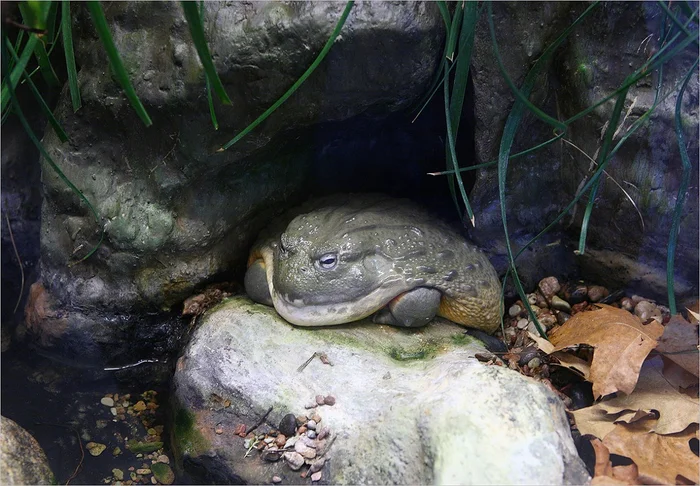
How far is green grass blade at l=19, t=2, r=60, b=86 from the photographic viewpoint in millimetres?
1692

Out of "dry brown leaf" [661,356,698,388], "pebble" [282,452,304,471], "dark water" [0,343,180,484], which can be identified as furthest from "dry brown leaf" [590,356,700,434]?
"dark water" [0,343,180,484]

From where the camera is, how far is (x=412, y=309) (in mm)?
2271

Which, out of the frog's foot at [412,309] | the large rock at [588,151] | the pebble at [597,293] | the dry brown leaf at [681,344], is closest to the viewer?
the dry brown leaf at [681,344]

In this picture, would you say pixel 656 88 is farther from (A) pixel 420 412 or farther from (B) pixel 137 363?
(B) pixel 137 363

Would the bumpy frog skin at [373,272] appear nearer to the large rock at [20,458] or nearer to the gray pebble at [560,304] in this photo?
the gray pebble at [560,304]

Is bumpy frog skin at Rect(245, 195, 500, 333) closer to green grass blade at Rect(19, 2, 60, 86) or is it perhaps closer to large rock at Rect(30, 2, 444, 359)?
large rock at Rect(30, 2, 444, 359)

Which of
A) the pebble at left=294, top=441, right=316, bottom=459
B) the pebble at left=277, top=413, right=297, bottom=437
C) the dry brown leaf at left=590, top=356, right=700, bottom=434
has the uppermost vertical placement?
the dry brown leaf at left=590, top=356, right=700, bottom=434

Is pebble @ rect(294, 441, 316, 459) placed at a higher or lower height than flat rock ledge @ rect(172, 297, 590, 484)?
lower

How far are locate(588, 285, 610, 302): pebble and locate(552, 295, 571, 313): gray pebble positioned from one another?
0.31ft

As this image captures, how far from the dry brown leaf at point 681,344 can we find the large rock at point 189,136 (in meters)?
1.14

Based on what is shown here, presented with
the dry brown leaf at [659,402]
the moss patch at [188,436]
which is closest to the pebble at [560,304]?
the dry brown leaf at [659,402]

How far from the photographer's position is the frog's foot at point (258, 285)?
236cm

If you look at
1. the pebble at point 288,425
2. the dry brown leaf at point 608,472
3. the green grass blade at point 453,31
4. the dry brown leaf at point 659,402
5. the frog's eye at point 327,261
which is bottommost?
the pebble at point 288,425

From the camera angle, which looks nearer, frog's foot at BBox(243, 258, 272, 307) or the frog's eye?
the frog's eye
